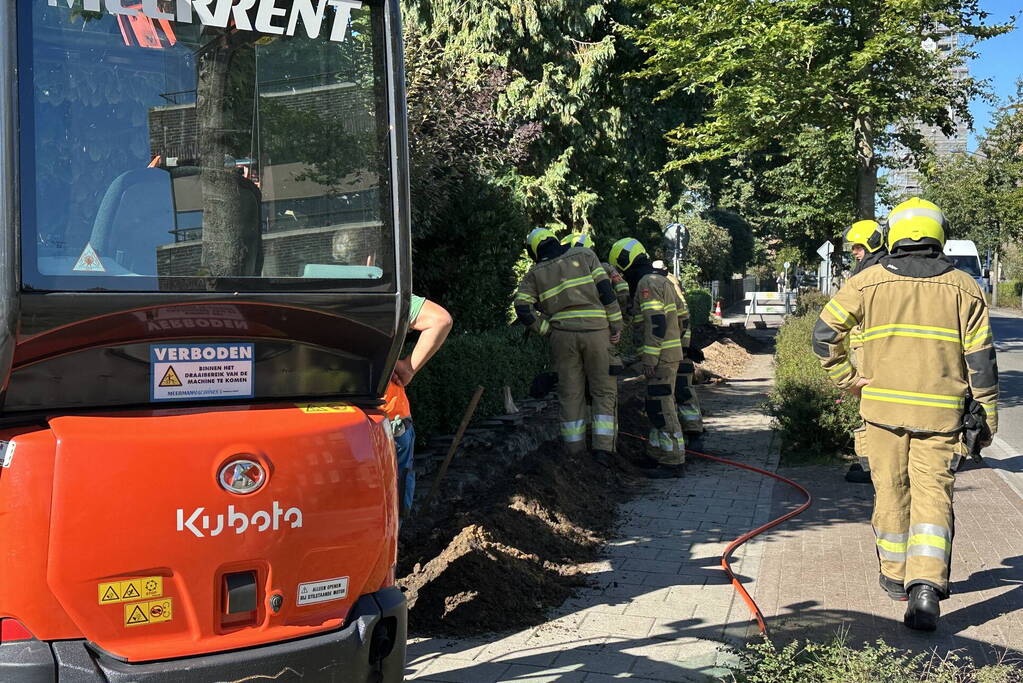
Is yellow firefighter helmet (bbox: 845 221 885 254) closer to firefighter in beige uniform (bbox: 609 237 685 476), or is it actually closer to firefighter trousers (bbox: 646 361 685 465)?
firefighter in beige uniform (bbox: 609 237 685 476)

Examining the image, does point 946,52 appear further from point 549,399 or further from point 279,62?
point 279,62

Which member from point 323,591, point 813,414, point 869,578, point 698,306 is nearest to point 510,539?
point 869,578

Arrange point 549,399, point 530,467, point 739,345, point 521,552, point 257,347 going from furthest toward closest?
point 739,345 < point 549,399 < point 530,467 < point 521,552 < point 257,347

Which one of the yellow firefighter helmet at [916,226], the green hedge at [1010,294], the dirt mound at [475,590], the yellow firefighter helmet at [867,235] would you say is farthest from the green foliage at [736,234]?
the dirt mound at [475,590]

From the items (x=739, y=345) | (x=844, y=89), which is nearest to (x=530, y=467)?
(x=844, y=89)

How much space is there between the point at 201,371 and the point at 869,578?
14.2 feet

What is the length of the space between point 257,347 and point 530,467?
488 cm

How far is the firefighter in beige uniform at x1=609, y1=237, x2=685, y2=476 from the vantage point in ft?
30.4

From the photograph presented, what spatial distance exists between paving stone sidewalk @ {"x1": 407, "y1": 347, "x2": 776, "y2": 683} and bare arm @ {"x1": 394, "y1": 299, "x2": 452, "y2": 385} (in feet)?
4.62

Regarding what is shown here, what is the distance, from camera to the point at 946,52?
49.7 ft

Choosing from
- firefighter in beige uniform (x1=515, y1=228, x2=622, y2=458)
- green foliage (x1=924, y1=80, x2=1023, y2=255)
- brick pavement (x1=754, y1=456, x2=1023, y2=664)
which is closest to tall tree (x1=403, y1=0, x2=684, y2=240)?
firefighter in beige uniform (x1=515, y1=228, x2=622, y2=458)

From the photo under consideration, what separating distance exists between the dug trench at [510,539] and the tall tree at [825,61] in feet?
22.8

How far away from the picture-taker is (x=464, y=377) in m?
9.50

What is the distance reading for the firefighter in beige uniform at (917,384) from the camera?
212 inches
